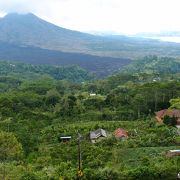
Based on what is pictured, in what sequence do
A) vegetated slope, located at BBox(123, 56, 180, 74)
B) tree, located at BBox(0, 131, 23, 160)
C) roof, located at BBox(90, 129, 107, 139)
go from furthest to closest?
vegetated slope, located at BBox(123, 56, 180, 74) → roof, located at BBox(90, 129, 107, 139) → tree, located at BBox(0, 131, 23, 160)

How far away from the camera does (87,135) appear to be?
80.8 feet

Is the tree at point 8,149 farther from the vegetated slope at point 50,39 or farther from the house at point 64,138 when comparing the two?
the vegetated slope at point 50,39

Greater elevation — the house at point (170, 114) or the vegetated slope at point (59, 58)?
the house at point (170, 114)

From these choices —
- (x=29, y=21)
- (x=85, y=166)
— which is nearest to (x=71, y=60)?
(x=29, y=21)

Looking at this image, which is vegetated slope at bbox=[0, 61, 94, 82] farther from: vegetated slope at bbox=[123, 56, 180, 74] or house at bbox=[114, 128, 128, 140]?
house at bbox=[114, 128, 128, 140]

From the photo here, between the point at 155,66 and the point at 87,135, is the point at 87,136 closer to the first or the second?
the point at 87,135

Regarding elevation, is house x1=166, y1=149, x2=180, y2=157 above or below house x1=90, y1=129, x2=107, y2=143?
above

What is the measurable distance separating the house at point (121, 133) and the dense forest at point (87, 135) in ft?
1.16

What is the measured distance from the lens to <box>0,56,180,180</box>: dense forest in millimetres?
15975

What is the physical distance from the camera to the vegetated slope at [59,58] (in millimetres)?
97381

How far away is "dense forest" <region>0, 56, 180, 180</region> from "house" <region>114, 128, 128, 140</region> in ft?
1.16

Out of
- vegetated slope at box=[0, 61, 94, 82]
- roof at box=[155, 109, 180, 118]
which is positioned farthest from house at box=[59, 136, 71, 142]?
vegetated slope at box=[0, 61, 94, 82]

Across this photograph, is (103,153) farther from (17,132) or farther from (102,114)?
(102,114)

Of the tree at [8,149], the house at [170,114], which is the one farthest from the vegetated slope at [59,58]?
the tree at [8,149]
